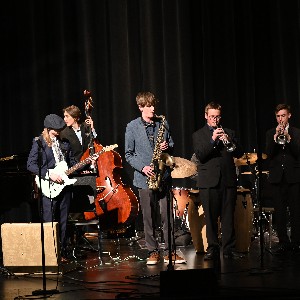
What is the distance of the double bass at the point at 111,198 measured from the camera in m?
7.69

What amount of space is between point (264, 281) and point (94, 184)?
8.46 ft

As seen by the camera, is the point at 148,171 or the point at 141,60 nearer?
the point at 148,171

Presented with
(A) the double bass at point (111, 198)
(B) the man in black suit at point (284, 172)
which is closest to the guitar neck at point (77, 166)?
(A) the double bass at point (111, 198)

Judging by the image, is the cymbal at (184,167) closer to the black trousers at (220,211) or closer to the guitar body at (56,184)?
the black trousers at (220,211)

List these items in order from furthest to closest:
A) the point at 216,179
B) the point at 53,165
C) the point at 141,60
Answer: the point at 141,60 → the point at 53,165 → the point at 216,179

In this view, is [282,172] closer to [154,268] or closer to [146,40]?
[154,268]

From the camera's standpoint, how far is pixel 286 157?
763 cm

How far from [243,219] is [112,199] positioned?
1485mm

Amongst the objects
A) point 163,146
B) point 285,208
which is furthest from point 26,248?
point 285,208

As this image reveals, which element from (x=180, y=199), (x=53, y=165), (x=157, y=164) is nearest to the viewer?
(x=157, y=164)

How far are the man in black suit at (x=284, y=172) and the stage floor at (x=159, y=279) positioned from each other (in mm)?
333

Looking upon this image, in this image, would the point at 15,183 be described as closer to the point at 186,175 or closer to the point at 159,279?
the point at 186,175

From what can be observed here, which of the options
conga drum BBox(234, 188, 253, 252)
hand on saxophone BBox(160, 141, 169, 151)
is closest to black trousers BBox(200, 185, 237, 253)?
conga drum BBox(234, 188, 253, 252)

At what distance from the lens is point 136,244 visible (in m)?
9.09
